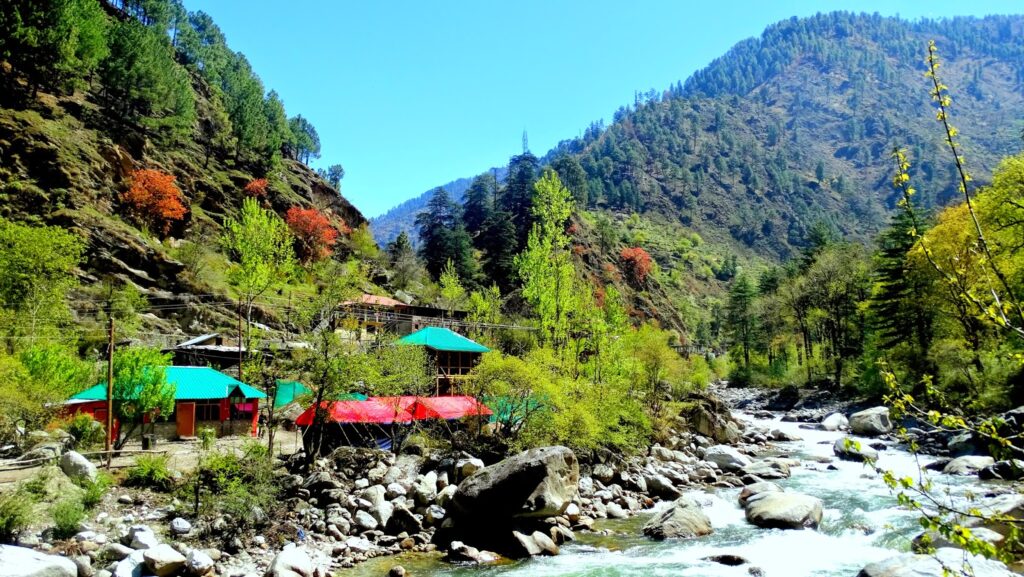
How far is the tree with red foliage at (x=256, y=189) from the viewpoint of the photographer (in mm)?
64000

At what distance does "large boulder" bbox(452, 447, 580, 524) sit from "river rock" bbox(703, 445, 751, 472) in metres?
12.3

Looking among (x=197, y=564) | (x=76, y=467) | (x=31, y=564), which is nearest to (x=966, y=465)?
(x=197, y=564)

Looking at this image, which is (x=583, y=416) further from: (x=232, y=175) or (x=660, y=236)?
(x=660, y=236)

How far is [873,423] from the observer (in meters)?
32.8

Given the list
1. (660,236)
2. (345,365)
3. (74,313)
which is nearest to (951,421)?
(345,365)

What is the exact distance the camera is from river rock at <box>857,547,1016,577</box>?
1005 cm

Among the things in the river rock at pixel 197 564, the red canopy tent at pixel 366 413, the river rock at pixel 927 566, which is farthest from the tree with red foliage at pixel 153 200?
the river rock at pixel 927 566

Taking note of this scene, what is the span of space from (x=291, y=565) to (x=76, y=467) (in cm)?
831

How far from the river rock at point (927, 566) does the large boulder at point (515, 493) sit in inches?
317

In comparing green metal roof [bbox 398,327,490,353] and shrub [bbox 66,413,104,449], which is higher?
green metal roof [bbox 398,327,490,353]

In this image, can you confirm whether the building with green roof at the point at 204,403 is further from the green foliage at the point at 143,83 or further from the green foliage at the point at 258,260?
the green foliage at the point at 143,83

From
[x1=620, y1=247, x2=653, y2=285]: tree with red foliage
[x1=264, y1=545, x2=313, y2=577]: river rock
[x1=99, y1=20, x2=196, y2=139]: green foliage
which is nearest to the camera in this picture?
[x1=264, y1=545, x2=313, y2=577]: river rock

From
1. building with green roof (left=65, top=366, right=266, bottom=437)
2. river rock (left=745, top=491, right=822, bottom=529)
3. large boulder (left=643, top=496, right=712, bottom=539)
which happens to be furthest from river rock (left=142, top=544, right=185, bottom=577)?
river rock (left=745, top=491, right=822, bottom=529)

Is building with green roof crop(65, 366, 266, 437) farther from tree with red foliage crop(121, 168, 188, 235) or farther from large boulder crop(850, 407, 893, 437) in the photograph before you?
large boulder crop(850, 407, 893, 437)
